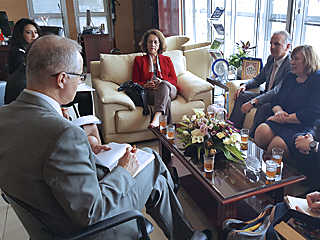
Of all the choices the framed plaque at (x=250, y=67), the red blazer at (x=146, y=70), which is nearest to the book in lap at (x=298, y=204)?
the framed plaque at (x=250, y=67)

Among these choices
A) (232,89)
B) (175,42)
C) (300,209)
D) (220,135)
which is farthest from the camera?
(175,42)

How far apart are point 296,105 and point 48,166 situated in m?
2.15

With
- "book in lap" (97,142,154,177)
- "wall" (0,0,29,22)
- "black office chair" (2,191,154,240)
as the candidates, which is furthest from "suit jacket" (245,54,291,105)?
"wall" (0,0,29,22)

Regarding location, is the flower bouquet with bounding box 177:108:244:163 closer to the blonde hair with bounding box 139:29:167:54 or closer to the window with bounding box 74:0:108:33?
the blonde hair with bounding box 139:29:167:54

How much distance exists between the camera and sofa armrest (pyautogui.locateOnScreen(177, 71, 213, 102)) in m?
3.33

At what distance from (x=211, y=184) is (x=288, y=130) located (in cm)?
108

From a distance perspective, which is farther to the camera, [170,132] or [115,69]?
[115,69]

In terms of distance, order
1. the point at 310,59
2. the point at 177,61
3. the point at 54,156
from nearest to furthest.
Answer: the point at 54,156
the point at 310,59
the point at 177,61

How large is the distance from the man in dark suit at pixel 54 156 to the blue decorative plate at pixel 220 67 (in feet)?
9.02

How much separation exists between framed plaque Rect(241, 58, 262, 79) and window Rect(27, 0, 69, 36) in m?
6.59

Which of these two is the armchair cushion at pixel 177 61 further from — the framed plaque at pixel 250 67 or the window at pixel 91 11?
the window at pixel 91 11

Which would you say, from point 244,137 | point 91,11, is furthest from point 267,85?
point 91,11

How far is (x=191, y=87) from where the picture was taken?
3.37 meters

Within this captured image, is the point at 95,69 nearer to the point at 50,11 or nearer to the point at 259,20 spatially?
the point at 259,20
